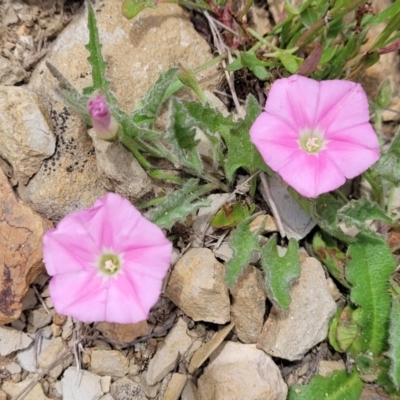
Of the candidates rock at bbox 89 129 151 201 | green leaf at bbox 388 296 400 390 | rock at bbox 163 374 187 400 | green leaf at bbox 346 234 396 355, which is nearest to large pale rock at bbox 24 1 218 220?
rock at bbox 89 129 151 201

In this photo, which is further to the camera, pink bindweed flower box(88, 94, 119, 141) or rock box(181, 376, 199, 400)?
rock box(181, 376, 199, 400)

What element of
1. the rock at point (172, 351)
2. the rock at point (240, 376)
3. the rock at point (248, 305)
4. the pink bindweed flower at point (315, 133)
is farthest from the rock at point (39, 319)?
the pink bindweed flower at point (315, 133)

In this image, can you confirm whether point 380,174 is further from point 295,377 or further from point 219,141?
point 295,377

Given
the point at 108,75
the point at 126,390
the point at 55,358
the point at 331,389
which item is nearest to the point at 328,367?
the point at 331,389

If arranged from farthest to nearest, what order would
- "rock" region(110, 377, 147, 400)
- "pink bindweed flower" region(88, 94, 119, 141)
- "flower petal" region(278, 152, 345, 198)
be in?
"rock" region(110, 377, 147, 400) < "flower petal" region(278, 152, 345, 198) < "pink bindweed flower" region(88, 94, 119, 141)

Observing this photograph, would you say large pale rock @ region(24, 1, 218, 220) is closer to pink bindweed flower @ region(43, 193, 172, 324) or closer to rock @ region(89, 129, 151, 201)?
rock @ region(89, 129, 151, 201)

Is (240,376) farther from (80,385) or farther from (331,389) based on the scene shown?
(80,385)
